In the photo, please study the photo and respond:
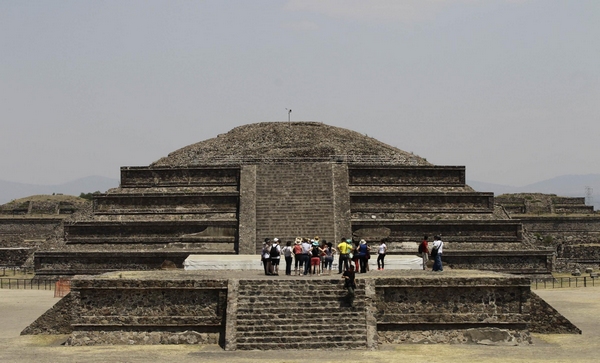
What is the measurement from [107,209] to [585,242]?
2962 cm

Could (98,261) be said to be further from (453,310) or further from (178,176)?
(453,310)

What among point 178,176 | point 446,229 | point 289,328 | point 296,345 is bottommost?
point 296,345

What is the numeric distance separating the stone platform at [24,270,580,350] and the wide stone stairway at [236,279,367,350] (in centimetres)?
3

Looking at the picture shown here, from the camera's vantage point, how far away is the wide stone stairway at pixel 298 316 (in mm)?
20828

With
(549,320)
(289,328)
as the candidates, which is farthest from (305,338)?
(549,320)

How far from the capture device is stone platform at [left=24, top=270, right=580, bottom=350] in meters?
22.0

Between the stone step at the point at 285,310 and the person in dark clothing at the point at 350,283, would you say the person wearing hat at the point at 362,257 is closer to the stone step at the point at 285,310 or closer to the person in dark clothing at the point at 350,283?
the person in dark clothing at the point at 350,283

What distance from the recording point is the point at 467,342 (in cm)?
2227

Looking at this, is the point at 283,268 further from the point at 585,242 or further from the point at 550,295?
the point at 585,242

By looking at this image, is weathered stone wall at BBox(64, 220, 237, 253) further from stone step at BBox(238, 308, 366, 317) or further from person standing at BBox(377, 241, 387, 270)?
stone step at BBox(238, 308, 366, 317)

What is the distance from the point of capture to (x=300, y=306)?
860 inches

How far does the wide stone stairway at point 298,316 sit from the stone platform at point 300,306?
0.09 feet

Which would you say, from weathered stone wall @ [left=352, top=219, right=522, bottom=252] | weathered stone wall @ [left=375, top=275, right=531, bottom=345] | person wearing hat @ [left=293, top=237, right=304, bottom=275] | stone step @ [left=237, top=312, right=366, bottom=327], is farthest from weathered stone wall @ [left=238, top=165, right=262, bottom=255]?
stone step @ [left=237, top=312, right=366, bottom=327]

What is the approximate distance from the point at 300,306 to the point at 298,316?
349mm
